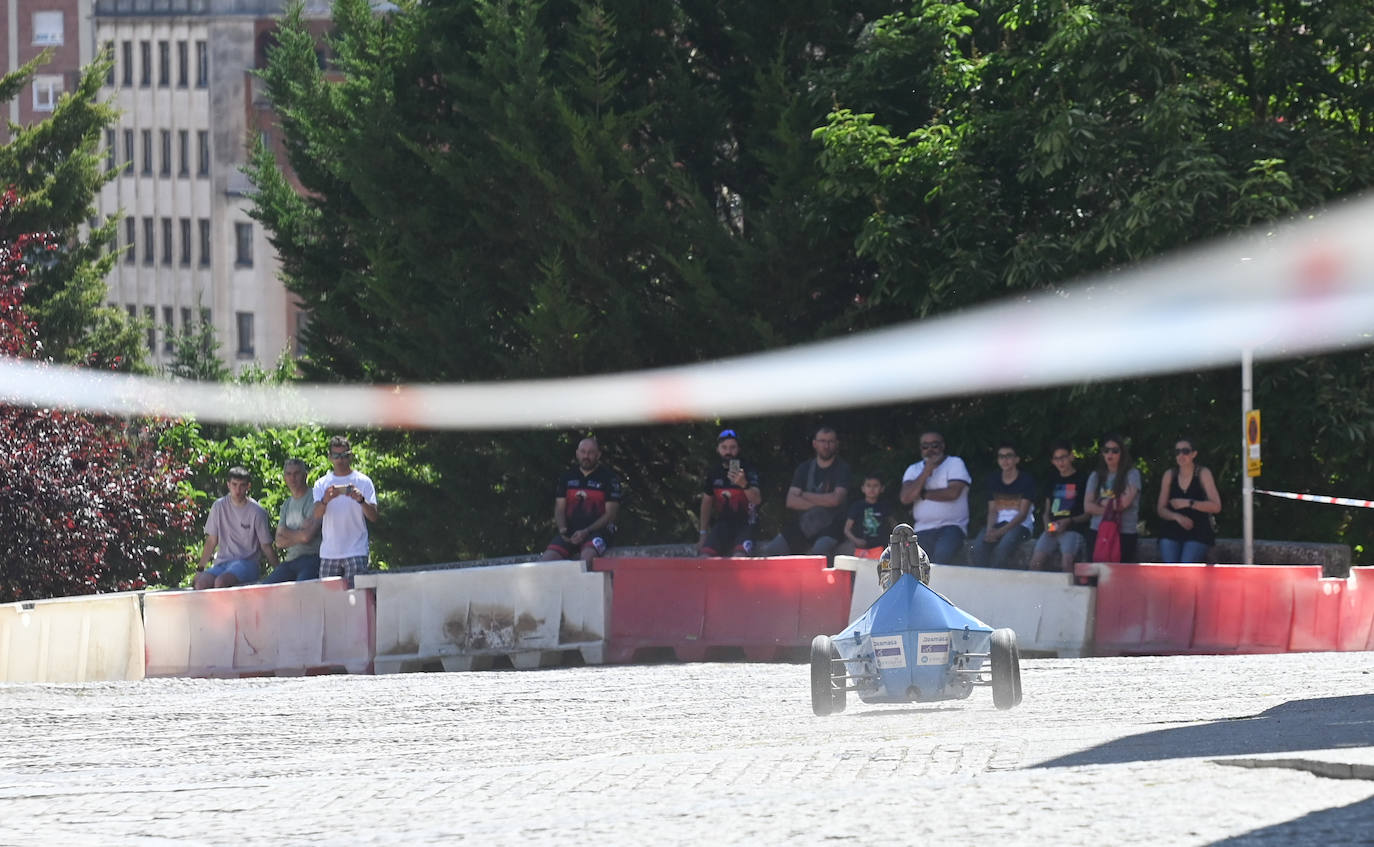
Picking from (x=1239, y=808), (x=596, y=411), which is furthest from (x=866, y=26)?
(x=1239, y=808)

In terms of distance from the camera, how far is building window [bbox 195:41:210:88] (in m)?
95.6

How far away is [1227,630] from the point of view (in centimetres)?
1805

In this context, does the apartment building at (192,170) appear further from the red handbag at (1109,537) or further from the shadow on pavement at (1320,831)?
the shadow on pavement at (1320,831)

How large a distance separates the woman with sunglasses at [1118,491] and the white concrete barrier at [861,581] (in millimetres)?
1904

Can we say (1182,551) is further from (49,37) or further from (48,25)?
(48,25)

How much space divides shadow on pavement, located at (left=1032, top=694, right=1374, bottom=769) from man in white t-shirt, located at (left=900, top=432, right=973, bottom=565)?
704cm

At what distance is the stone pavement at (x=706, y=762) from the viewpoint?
8258 millimetres

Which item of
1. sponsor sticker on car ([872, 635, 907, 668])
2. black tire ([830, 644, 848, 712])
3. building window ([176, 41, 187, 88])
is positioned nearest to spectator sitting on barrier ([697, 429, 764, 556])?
black tire ([830, 644, 848, 712])

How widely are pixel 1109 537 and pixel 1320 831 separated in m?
11.7

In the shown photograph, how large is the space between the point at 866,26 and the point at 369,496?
7917 millimetres

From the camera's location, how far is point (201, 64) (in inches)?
3782

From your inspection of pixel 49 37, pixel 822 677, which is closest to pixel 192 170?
pixel 49 37

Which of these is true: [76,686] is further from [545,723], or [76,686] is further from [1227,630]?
[1227,630]

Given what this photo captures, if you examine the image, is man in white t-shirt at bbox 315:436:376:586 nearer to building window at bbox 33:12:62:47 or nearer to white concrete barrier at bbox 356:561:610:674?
white concrete barrier at bbox 356:561:610:674
